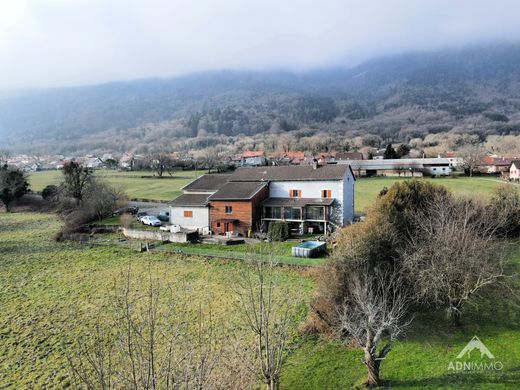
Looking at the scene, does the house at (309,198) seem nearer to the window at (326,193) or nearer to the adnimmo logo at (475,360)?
the window at (326,193)

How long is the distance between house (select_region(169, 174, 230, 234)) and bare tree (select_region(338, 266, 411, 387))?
84.4ft

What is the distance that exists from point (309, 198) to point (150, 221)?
19938 mm

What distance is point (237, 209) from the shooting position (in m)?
40.8

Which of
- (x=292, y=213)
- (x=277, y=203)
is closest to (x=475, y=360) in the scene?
(x=292, y=213)

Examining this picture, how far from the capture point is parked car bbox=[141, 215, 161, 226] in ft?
155

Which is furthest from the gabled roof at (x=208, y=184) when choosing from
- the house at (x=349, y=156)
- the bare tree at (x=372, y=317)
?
the house at (x=349, y=156)

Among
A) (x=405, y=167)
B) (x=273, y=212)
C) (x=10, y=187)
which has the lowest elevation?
(x=10, y=187)

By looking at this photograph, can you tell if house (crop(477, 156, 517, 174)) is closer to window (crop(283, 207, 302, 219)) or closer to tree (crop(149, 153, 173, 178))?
window (crop(283, 207, 302, 219))

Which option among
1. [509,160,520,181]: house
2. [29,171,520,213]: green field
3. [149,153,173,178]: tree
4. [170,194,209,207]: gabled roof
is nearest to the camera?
[170,194,209,207]: gabled roof

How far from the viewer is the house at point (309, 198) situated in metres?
39.2

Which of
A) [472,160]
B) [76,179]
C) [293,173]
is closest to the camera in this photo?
[293,173]

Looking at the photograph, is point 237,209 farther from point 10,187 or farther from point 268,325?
point 10,187

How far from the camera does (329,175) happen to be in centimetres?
4041

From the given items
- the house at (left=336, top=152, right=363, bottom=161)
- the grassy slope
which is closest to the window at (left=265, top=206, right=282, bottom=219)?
the grassy slope
